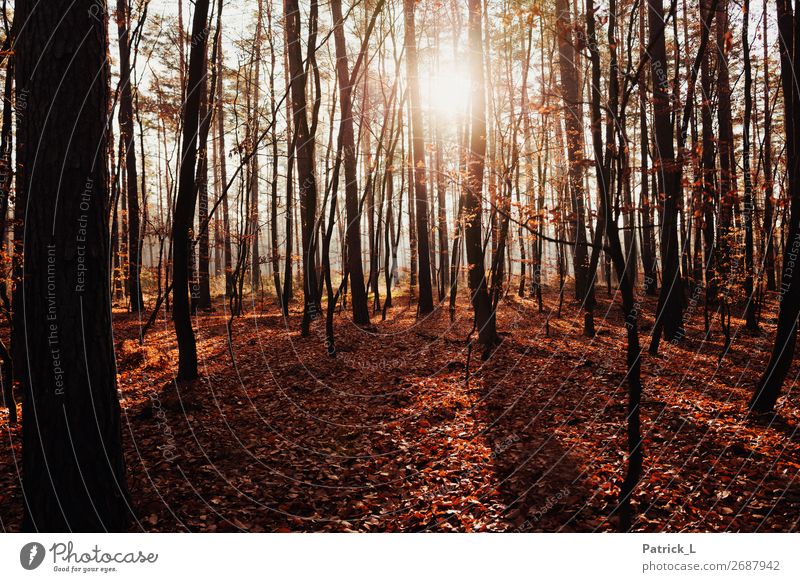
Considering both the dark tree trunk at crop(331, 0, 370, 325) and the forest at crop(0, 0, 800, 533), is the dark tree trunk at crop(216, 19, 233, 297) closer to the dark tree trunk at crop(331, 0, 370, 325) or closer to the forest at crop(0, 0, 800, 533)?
the forest at crop(0, 0, 800, 533)

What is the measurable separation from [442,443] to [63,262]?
4.66 meters

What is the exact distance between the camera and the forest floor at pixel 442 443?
13.4ft

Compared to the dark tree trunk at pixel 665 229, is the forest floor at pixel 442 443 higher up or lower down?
lower down

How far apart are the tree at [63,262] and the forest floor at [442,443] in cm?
92

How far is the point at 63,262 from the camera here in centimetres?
320

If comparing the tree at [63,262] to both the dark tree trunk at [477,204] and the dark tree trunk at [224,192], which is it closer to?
the dark tree trunk at [224,192]

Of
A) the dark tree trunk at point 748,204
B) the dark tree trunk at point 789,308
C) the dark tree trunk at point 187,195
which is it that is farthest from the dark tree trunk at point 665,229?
the dark tree trunk at point 187,195

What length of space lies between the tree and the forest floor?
918 mm

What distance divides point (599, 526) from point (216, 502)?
3715mm

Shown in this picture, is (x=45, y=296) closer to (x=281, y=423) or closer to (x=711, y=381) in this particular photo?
(x=281, y=423)

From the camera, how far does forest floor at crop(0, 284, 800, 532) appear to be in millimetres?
4090

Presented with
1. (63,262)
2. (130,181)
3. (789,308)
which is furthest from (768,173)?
(130,181)

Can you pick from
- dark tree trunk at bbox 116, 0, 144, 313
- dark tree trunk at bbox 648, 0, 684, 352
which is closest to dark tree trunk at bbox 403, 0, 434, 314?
dark tree trunk at bbox 648, 0, 684, 352
